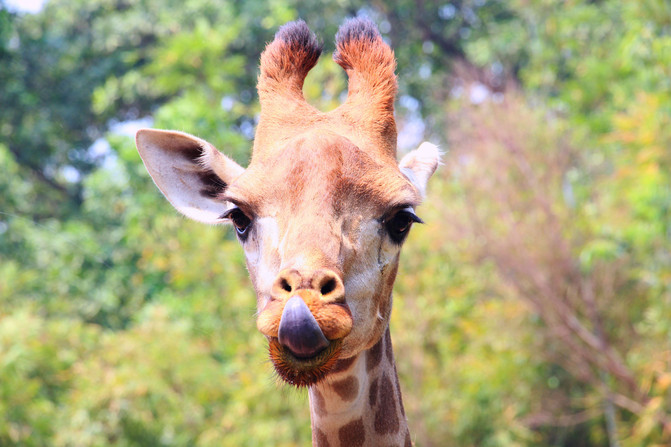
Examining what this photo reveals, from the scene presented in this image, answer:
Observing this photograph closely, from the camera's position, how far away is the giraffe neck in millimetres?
3084

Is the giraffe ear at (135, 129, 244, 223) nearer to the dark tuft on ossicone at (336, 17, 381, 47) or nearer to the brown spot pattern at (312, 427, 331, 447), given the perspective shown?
the dark tuft on ossicone at (336, 17, 381, 47)

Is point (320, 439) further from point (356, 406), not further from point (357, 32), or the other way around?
point (357, 32)

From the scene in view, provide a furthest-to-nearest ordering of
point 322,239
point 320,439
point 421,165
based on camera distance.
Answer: point 421,165 < point 320,439 < point 322,239

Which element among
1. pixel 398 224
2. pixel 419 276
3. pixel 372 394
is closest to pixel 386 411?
pixel 372 394

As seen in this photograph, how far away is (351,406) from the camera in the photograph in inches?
122

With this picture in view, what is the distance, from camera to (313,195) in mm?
2834

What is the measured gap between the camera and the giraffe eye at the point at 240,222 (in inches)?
123

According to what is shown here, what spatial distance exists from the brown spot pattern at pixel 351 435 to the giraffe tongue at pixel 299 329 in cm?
78

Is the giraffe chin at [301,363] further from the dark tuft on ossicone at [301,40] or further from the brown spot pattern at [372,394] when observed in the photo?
the dark tuft on ossicone at [301,40]

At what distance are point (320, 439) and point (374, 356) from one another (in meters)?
0.41

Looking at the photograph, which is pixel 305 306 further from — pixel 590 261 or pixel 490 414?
pixel 490 414

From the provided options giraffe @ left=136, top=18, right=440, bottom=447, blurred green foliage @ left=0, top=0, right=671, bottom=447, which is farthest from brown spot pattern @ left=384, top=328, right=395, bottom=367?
blurred green foliage @ left=0, top=0, right=671, bottom=447

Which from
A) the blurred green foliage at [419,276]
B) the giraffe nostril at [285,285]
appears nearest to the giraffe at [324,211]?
the giraffe nostril at [285,285]

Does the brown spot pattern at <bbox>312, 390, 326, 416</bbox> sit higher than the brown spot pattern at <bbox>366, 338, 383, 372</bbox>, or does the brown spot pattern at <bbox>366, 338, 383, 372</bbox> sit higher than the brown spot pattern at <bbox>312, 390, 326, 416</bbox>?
the brown spot pattern at <bbox>366, 338, 383, 372</bbox>
